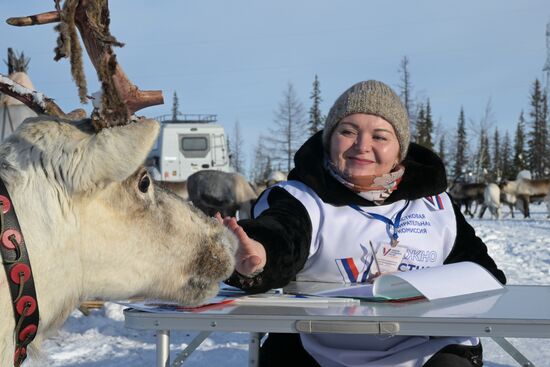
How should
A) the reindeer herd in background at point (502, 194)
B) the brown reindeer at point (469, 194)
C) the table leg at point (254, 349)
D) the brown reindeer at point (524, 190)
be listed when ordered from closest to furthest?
1. the table leg at point (254, 349)
2. the reindeer herd in background at point (502, 194)
3. the brown reindeer at point (524, 190)
4. the brown reindeer at point (469, 194)

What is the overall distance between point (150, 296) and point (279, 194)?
1.06m

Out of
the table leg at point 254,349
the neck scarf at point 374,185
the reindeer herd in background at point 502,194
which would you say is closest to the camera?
the table leg at point 254,349

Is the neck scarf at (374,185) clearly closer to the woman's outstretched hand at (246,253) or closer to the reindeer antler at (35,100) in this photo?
the woman's outstretched hand at (246,253)

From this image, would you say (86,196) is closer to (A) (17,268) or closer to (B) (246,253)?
(A) (17,268)

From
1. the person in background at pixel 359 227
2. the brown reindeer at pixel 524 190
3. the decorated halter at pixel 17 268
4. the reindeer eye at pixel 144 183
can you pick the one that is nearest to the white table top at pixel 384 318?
the person in background at pixel 359 227

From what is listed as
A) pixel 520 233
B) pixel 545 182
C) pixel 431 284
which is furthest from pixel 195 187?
pixel 545 182

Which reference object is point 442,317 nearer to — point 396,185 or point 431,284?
point 431,284

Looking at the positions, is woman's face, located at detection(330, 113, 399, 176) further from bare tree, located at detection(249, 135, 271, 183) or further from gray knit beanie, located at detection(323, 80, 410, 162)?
bare tree, located at detection(249, 135, 271, 183)

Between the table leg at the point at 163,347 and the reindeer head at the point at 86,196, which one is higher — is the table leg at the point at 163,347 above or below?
below

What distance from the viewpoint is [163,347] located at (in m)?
2.21

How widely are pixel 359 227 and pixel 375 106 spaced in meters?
0.56

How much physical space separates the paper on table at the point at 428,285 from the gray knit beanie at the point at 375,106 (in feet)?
2.33

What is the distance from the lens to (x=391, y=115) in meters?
2.71

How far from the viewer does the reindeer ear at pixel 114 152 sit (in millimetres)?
1430
